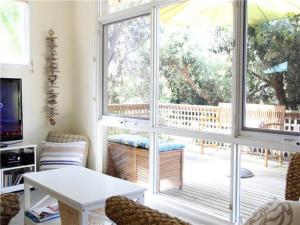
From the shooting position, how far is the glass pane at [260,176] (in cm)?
264

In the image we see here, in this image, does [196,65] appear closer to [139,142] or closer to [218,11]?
[218,11]

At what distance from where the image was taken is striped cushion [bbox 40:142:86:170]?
3.86 m

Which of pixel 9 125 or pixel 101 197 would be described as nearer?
pixel 101 197

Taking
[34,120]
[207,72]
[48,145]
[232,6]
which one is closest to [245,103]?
[207,72]

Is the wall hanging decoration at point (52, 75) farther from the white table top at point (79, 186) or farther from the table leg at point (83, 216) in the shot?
the table leg at point (83, 216)

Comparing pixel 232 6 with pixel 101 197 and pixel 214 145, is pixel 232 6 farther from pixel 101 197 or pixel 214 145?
pixel 101 197

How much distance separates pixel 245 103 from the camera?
2732 mm

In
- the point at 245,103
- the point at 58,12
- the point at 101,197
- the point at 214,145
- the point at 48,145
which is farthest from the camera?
the point at 58,12

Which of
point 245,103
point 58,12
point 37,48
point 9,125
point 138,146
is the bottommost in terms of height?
point 138,146

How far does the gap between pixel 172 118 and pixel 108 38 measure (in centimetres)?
143

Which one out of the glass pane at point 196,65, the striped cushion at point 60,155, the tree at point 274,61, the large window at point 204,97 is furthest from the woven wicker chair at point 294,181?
the striped cushion at point 60,155

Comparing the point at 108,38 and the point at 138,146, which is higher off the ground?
the point at 108,38

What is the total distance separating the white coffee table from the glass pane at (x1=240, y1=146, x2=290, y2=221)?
3.35 ft

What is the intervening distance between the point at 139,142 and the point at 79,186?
56.9 inches
